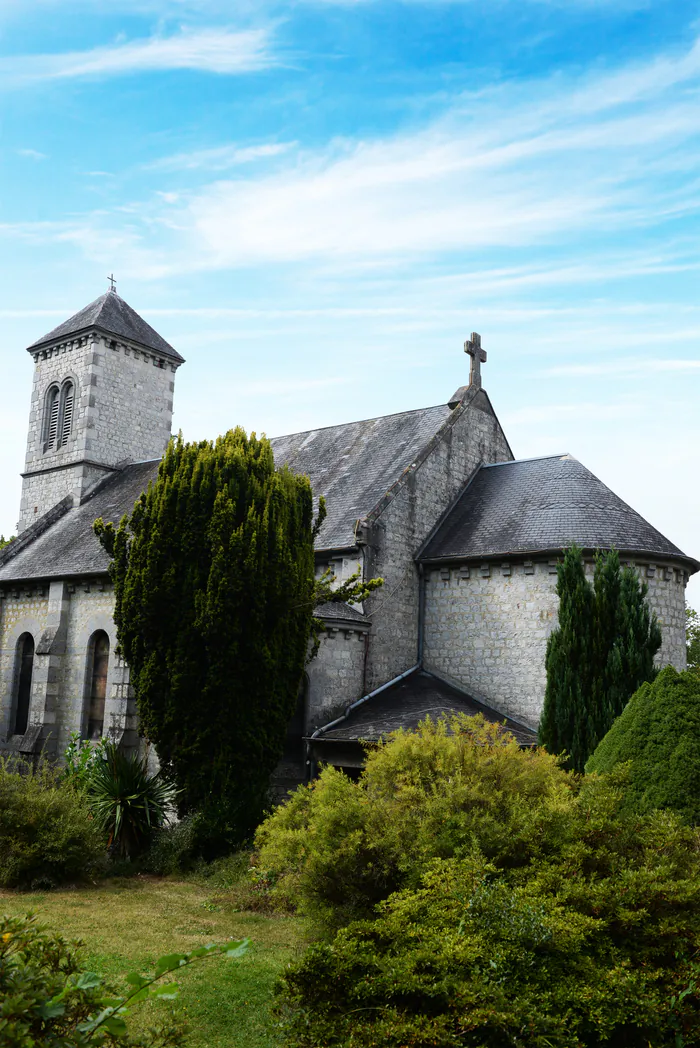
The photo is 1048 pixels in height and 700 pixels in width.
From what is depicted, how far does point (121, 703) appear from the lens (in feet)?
62.1

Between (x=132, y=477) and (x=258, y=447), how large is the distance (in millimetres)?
11926

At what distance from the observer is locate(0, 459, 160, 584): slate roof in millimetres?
22547

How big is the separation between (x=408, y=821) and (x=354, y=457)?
1471 cm

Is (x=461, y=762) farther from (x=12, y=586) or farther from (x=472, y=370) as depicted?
(x=12, y=586)

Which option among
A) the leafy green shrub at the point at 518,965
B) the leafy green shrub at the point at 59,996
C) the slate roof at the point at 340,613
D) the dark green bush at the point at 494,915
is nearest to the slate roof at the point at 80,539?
the slate roof at the point at 340,613

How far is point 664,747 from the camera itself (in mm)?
8625

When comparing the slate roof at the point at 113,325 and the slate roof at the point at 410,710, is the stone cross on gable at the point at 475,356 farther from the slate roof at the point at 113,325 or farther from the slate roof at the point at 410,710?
the slate roof at the point at 113,325

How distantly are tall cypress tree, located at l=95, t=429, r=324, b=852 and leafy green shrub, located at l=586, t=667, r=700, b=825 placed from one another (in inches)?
275

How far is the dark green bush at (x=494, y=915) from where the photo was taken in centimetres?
565

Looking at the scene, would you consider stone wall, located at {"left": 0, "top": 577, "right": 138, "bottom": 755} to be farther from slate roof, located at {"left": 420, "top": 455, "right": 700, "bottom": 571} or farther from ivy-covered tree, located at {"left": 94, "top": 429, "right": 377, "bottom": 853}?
slate roof, located at {"left": 420, "top": 455, "right": 700, "bottom": 571}

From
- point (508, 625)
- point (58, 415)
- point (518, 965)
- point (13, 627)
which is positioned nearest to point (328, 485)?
point (508, 625)

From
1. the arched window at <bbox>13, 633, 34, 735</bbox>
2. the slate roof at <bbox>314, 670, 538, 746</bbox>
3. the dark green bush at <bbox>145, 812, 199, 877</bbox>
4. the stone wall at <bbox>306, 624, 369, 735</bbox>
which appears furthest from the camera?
the arched window at <bbox>13, 633, 34, 735</bbox>

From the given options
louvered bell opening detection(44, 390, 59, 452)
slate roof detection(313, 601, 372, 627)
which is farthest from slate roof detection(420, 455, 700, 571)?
louvered bell opening detection(44, 390, 59, 452)

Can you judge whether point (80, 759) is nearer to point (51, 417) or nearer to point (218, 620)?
point (218, 620)
